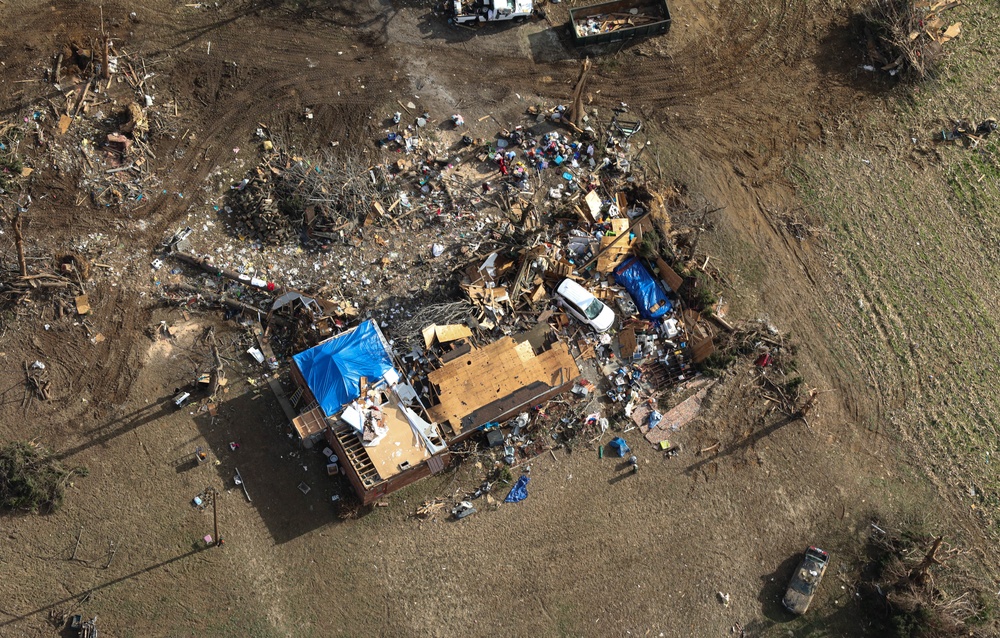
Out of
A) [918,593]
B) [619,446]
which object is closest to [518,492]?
[619,446]

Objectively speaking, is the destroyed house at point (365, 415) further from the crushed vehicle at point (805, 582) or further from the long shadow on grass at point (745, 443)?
the crushed vehicle at point (805, 582)

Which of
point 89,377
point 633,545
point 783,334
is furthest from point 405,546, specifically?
point 783,334

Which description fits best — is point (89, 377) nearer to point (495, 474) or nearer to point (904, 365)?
point (495, 474)

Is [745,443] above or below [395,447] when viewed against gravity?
below

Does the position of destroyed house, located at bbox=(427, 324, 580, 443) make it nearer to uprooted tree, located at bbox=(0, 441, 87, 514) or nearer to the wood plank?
the wood plank

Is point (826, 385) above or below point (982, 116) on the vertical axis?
below

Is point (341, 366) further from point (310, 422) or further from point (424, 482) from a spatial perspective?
point (424, 482)
